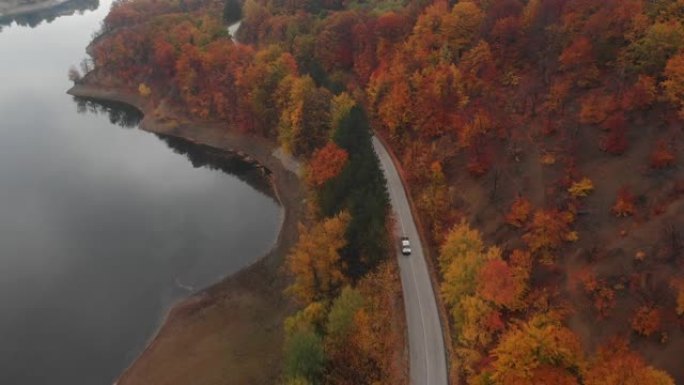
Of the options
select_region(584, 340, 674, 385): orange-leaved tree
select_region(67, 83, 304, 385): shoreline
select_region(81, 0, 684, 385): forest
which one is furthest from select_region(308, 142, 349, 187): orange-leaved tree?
select_region(584, 340, 674, 385): orange-leaved tree

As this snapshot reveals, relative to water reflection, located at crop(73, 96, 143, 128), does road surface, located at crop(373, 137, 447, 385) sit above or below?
below

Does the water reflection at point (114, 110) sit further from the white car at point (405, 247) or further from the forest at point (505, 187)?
the white car at point (405, 247)

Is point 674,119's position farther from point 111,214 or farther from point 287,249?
point 111,214

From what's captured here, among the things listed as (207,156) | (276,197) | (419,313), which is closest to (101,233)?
(276,197)

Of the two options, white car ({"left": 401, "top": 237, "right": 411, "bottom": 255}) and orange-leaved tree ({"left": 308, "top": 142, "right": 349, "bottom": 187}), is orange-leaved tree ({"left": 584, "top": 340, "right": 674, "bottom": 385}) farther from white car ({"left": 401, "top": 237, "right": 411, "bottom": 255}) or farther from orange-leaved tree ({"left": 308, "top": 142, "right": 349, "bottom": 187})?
orange-leaved tree ({"left": 308, "top": 142, "right": 349, "bottom": 187})

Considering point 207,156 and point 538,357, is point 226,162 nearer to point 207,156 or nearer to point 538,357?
point 207,156

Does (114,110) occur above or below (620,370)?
above
